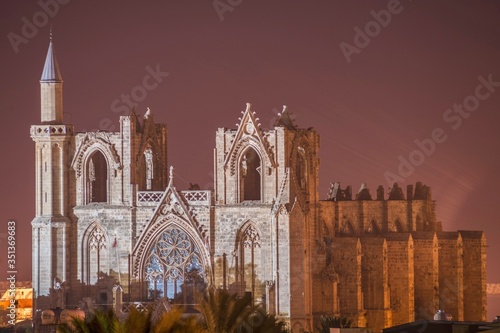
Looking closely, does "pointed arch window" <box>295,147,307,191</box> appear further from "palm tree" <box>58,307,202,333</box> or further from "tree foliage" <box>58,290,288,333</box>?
"palm tree" <box>58,307,202,333</box>

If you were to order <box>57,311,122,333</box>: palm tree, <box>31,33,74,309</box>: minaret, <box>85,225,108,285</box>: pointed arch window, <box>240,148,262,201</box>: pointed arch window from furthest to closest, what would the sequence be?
<box>85,225,108,285</box>: pointed arch window → <box>31,33,74,309</box>: minaret → <box>240,148,262,201</box>: pointed arch window → <box>57,311,122,333</box>: palm tree

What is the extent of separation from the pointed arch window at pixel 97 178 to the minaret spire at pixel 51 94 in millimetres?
2932

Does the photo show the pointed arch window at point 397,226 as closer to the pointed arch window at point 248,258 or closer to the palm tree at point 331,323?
the pointed arch window at point 248,258

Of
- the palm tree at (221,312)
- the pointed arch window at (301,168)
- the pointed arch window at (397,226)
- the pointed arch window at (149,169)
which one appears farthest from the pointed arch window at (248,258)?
the palm tree at (221,312)

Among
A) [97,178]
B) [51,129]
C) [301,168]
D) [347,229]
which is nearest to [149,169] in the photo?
[97,178]

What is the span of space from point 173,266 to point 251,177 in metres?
6.16

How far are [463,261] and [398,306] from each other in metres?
6.66

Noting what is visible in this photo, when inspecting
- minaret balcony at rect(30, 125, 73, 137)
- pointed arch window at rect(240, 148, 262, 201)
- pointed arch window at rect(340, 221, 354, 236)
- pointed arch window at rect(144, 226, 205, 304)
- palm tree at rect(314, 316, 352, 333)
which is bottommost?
palm tree at rect(314, 316, 352, 333)

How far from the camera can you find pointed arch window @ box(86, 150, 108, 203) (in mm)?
128913

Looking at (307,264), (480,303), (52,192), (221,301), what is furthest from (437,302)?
(221,301)

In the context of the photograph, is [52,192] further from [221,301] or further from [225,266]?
[221,301]

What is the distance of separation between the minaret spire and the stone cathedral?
0.24ft

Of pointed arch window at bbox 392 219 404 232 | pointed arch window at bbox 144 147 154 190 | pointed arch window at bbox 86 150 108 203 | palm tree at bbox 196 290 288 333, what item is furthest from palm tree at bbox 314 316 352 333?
pointed arch window at bbox 392 219 404 232

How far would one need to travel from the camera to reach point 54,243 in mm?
128250
